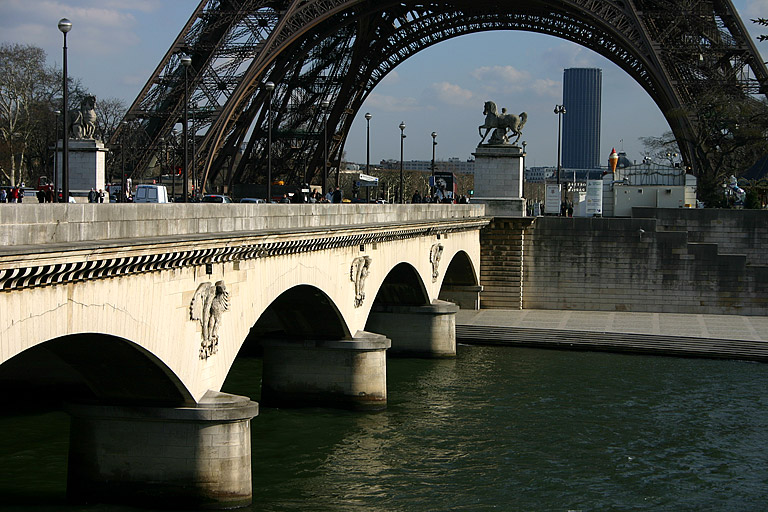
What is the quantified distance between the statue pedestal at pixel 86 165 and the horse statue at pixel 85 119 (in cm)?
33

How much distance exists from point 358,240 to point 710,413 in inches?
386

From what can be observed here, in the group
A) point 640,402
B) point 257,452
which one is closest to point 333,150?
point 640,402

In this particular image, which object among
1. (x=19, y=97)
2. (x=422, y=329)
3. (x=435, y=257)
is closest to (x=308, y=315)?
(x=422, y=329)

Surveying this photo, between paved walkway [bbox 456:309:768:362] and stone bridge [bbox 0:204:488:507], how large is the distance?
1125 centimetres

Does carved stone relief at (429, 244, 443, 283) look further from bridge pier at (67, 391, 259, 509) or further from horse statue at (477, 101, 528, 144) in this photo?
bridge pier at (67, 391, 259, 509)

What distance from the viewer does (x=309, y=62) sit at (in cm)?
7031

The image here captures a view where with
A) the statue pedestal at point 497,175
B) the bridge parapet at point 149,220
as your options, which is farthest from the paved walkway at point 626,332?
the bridge parapet at point 149,220

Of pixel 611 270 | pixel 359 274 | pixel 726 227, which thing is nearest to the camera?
pixel 359 274

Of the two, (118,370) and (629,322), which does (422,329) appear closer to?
(629,322)

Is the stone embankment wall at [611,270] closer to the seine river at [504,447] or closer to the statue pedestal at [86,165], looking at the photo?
the seine river at [504,447]

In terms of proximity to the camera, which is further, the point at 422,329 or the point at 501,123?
the point at 501,123

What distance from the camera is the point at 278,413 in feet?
87.0

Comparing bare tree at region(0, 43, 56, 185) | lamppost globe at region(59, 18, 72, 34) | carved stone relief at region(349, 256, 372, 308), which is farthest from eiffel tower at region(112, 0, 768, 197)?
lamppost globe at region(59, 18, 72, 34)

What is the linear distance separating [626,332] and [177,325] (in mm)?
24817
